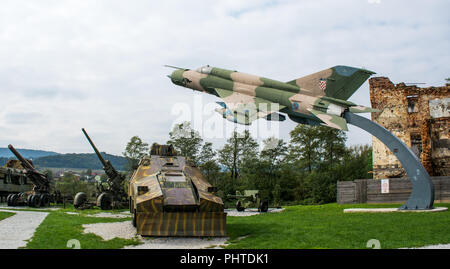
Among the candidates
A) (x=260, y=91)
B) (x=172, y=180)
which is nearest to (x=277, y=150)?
(x=260, y=91)

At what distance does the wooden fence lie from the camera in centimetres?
2105

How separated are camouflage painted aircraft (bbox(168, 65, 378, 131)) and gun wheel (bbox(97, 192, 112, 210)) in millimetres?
10855

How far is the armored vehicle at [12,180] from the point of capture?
3231cm

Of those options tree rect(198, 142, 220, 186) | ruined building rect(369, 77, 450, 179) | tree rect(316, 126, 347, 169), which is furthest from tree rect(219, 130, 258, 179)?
ruined building rect(369, 77, 450, 179)

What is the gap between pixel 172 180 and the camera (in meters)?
13.3

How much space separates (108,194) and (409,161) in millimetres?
16198

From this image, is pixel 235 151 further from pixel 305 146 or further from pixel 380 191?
pixel 380 191

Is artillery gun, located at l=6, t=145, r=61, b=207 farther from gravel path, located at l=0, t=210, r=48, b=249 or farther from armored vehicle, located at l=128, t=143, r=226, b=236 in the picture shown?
armored vehicle, located at l=128, t=143, r=226, b=236

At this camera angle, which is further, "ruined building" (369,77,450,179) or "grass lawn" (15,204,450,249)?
"ruined building" (369,77,450,179)

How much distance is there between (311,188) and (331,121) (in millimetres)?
23831

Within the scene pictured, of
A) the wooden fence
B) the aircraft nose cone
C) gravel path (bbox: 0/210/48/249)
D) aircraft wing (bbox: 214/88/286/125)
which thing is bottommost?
gravel path (bbox: 0/210/48/249)

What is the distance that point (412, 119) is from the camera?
87.5ft
